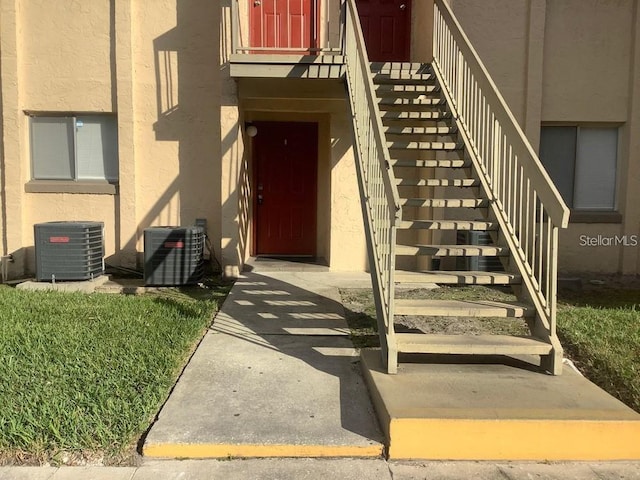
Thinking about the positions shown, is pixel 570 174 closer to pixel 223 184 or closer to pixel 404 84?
pixel 404 84

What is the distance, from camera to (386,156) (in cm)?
390

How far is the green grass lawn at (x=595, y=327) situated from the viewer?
401 cm

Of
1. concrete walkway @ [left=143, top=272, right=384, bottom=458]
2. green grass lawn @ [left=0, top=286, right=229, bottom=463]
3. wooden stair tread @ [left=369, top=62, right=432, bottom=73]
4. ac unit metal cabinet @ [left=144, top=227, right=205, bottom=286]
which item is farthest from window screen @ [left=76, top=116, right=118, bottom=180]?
wooden stair tread @ [left=369, top=62, right=432, bottom=73]

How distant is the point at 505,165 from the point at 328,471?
343 centimetres

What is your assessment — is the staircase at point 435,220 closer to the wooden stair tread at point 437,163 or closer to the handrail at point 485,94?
the wooden stair tread at point 437,163

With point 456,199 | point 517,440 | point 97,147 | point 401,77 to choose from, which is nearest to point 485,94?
point 456,199

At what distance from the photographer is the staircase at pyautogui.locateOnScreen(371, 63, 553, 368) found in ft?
12.8

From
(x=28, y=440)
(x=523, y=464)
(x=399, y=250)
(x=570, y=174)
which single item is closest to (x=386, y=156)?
(x=399, y=250)

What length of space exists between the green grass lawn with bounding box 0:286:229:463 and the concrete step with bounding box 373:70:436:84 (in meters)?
3.69

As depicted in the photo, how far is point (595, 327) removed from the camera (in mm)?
5188

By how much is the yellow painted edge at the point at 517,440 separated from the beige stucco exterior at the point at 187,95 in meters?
5.03

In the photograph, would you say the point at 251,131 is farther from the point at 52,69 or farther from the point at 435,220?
the point at 435,220

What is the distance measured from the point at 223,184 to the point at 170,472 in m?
5.18

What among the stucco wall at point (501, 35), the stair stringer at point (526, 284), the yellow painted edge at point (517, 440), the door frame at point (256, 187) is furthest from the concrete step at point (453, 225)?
the door frame at point (256, 187)
